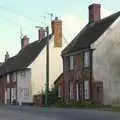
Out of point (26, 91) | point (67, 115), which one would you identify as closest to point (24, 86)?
point (26, 91)

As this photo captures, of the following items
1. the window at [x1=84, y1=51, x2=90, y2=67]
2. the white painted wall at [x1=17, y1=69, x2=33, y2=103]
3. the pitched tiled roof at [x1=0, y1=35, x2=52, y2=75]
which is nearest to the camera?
the window at [x1=84, y1=51, x2=90, y2=67]

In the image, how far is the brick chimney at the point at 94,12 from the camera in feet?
202

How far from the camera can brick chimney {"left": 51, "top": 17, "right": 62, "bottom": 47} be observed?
73.2m

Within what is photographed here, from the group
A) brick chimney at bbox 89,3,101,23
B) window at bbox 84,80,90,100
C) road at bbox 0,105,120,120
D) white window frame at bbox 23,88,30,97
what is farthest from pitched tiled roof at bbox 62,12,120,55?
road at bbox 0,105,120,120

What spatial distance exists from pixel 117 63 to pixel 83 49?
4.39m

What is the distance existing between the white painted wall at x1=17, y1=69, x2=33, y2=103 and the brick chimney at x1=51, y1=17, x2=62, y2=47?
5921 millimetres

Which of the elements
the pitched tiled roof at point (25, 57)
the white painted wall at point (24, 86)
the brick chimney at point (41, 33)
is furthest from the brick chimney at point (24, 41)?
the white painted wall at point (24, 86)

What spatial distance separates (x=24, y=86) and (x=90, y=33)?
19.8m

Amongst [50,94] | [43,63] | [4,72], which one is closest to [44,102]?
[50,94]

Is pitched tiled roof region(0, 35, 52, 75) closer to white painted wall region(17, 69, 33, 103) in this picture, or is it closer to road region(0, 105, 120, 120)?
white painted wall region(17, 69, 33, 103)

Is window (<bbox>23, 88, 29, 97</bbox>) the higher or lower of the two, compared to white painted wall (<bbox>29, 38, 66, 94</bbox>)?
lower

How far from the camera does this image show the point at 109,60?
184ft

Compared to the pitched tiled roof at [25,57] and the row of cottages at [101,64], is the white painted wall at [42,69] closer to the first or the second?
the pitched tiled roof at [25,57]

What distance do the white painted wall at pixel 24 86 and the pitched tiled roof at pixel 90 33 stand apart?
42.7 feet
